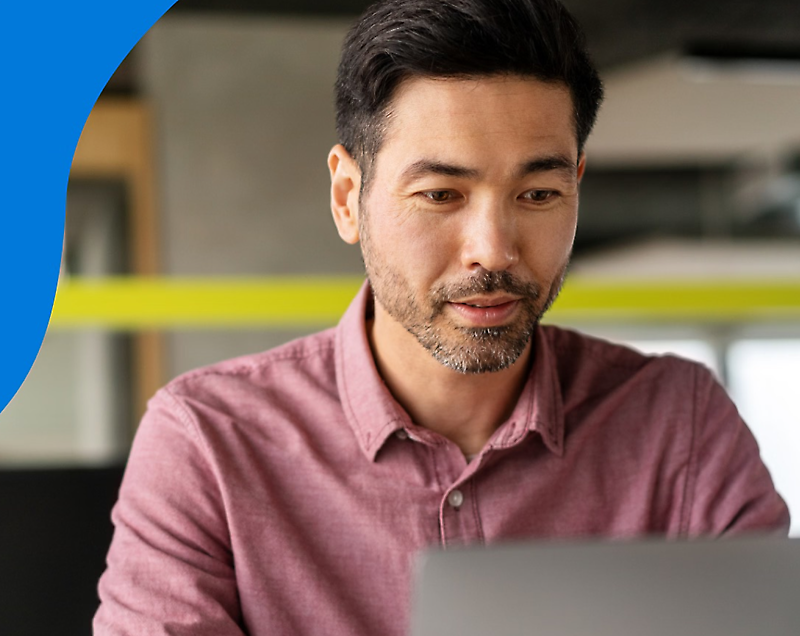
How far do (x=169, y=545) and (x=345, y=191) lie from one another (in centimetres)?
52

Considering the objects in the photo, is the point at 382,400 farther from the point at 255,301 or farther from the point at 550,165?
the point at 255,301

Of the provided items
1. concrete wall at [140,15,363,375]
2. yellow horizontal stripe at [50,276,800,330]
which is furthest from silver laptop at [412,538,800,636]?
concrete wall at [140,15,363,375]

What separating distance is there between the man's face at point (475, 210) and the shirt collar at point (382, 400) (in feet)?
0.35

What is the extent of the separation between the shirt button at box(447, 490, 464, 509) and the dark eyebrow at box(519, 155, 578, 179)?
40cm

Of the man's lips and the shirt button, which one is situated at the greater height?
the man's lips

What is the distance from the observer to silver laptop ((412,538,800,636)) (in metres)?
0.73

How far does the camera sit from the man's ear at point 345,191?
4.51ft

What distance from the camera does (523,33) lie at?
1.22 meters

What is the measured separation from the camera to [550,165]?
3.97 feet

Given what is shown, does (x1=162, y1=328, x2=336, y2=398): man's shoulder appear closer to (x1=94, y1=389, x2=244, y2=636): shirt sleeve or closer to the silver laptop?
(x1=94, y1=389, x2=244, y2=636): shirt sleeve

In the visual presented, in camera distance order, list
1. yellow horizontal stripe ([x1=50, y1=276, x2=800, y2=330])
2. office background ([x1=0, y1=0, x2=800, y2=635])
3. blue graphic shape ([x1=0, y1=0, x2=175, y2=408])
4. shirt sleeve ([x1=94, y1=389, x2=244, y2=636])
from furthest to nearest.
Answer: office background ([x1=0, y1=0, x2=800, y2=635]) → yellow horizontal stripe ([x1=50, y1=276, x2=800, y2=330]) → blue graphic shape ([x1=0, y1=0, x2=175, y2=408]) → shirt sleeve ([x1=94, y1=389, x2=244, y2=636])

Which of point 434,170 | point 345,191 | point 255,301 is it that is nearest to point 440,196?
point 434,170

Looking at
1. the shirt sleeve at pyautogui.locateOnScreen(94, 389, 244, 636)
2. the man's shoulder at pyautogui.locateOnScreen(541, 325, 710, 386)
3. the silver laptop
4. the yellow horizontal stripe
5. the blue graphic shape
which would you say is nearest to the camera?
the silver laptop

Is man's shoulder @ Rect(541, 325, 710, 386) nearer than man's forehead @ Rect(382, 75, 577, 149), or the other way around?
man's forehead @ Rect(382, 75, 577, 149)
